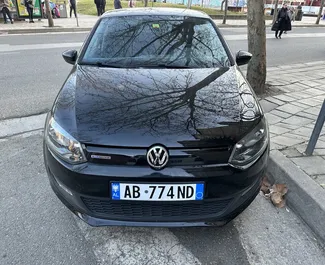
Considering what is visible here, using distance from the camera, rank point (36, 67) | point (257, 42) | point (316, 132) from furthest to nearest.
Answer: point (36, 67) < point (257, 42) < point (316, 132)

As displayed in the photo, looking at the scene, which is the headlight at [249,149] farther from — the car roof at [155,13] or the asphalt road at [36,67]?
the asphalt road at [36,67]

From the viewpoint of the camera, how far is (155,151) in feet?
5.85

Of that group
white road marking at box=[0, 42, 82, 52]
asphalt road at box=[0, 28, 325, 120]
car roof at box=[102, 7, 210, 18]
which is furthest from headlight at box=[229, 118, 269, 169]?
white road marking at box=[0, 42, 82, 52]

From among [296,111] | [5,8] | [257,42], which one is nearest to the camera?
[296,111]

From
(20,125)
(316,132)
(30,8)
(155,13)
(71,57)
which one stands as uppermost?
(155,13)

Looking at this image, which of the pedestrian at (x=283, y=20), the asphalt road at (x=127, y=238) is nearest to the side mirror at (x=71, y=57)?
the asphalt road at (x=127, y=238)

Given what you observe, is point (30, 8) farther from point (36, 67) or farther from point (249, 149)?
point (249, 149)

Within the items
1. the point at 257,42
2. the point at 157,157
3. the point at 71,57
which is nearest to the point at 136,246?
the point at 157,157

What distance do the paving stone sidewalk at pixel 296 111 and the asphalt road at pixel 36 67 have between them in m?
1.72

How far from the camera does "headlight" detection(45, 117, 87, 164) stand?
185 cm

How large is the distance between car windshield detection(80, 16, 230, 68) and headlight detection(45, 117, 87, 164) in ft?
3.39

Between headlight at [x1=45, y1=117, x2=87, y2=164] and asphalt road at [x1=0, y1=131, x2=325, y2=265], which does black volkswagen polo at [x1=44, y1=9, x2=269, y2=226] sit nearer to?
headlight at [x1=45, y1=117, x2=87, y2=164]

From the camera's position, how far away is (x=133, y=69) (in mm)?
2686

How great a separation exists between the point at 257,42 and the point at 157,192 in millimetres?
4070
